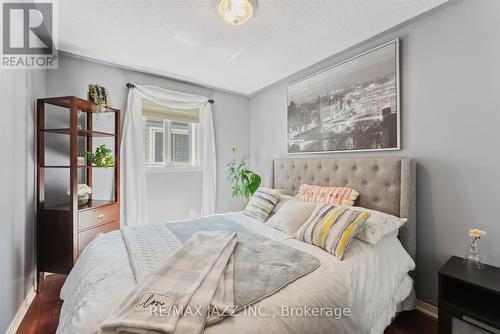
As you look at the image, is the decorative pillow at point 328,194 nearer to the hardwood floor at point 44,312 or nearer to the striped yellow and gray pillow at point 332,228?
the striped yellow and gray pillow at point 332,228

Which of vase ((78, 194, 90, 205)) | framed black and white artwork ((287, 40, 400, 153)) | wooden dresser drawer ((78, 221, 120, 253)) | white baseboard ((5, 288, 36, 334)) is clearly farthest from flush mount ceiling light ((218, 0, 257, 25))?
white baseboard ((5, 288, 36, 334))

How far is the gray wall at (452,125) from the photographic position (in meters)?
1.48

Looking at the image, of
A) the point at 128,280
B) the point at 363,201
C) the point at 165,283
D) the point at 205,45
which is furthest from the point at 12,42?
the point at 363,201

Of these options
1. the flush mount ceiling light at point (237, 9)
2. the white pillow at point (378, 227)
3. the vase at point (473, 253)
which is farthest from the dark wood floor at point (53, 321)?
the flush mount ceiling light at point (237, 9)

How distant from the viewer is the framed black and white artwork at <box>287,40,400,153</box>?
76.9 inches

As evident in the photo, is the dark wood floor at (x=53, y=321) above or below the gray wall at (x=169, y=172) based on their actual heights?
below

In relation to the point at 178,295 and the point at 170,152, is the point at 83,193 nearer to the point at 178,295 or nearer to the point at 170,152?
the point at 170,152

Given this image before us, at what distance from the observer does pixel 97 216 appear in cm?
225

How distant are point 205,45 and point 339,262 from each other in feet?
7.53

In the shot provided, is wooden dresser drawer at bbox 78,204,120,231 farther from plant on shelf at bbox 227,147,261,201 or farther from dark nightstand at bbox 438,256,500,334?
dark nightstand at bbox 438,256,500,334

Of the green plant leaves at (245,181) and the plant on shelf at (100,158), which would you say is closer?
the plant on shelf at (100,158)

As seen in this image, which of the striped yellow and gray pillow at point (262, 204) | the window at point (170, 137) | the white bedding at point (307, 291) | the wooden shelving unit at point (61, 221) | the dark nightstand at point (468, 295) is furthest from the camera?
the window at point (170, 137)

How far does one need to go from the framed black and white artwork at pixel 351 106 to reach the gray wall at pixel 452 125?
0.10 metres

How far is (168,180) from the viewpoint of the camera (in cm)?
322
